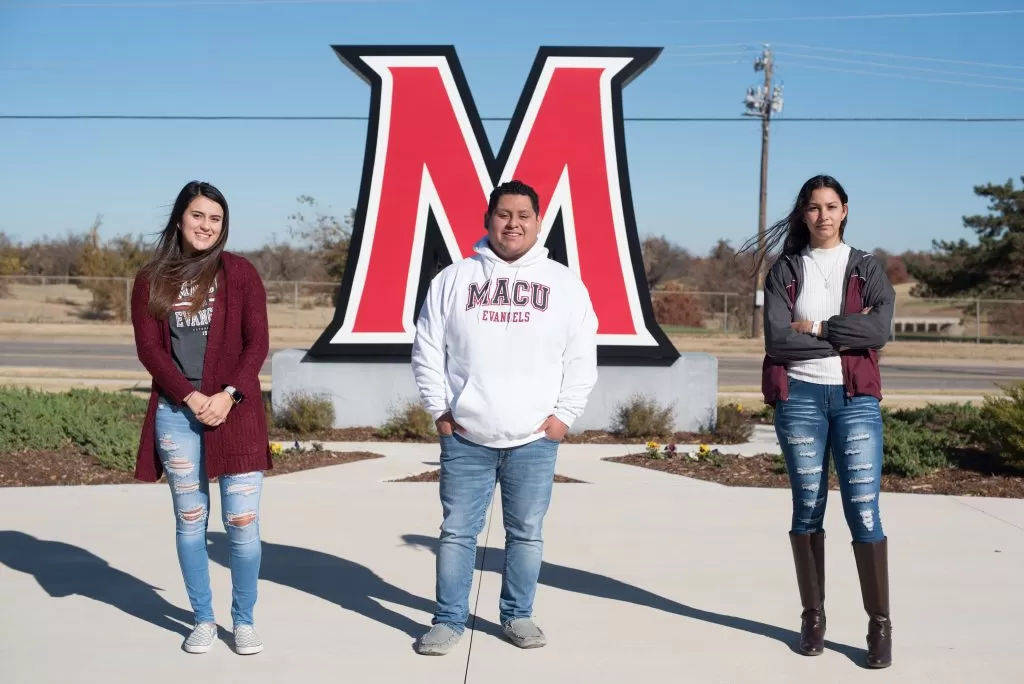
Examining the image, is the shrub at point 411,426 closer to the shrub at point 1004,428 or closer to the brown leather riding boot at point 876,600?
the shrub at point 1004,428

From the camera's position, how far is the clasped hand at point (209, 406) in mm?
4113

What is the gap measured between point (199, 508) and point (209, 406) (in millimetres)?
489

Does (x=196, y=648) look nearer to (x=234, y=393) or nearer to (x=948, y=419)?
(x=234, y=393)

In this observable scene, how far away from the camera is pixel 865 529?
4254 mm

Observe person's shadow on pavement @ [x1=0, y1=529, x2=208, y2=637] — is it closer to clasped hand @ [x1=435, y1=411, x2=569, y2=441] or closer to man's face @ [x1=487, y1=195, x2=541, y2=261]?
clasped hand @ [x1=435, y1=411, x2=569, y2=441]

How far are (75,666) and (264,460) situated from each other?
1.10 metres

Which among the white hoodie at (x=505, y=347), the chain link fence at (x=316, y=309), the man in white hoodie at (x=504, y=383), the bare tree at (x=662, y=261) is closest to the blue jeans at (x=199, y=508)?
the man in white hoodie at (x=504, y=383)

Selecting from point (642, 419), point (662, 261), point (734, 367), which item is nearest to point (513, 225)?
point (642, 419)

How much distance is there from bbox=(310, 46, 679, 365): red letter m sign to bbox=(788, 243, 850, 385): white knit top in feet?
22.9

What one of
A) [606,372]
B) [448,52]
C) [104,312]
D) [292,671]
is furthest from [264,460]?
[104,312]

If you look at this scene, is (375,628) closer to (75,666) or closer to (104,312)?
(75,666)

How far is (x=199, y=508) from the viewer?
14.1 ft

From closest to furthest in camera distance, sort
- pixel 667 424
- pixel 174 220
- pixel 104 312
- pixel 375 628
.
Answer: pixel 174 220
pixel 375 628
pixel 667 424
pixel 104 312

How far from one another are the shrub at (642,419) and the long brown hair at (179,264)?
733cm
